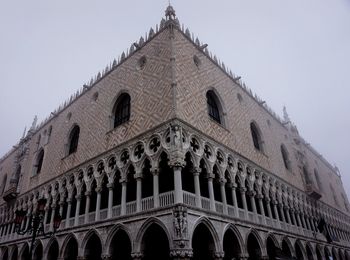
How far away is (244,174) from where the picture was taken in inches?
589

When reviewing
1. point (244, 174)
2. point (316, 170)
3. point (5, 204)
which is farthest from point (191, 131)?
point (316, 170)

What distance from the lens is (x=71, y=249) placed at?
48.5ft

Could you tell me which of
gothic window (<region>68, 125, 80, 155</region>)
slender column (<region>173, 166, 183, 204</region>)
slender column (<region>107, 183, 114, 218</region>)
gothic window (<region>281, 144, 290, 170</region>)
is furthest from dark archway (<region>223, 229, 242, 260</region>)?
gothic window (<region>281, 144, 290, 170</region>)

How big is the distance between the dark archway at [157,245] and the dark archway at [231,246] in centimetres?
286

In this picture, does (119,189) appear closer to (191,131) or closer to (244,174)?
(191,131)

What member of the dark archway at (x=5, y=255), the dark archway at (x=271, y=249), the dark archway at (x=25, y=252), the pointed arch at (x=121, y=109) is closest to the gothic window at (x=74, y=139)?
the pointed arch at (x=121, y=109)

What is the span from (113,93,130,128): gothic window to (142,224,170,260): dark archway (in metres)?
6.38

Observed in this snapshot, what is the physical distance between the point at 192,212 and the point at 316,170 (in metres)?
23.4

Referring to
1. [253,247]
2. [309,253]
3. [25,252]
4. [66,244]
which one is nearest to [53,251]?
[66,244]

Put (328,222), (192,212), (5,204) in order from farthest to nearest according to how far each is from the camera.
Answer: (328,222), (5,204), (192,212)

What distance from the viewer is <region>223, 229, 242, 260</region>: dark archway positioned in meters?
12.2

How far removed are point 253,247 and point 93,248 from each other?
822cm

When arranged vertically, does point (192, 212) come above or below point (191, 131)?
below

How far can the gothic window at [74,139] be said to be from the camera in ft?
61.9
